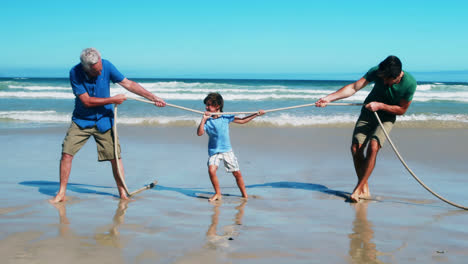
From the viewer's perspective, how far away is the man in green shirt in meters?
4.60

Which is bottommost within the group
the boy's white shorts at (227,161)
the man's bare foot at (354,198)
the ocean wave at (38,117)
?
the ocean wave at (38,117)

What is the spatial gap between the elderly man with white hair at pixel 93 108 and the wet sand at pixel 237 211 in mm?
503

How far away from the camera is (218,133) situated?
195 inches

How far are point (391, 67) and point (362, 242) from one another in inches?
73.2

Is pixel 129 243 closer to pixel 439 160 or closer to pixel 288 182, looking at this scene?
pixel 288 182

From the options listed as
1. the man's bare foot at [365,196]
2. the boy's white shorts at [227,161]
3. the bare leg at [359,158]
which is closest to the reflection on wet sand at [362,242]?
the man's bare foot at [365,196]

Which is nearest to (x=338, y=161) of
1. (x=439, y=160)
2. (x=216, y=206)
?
(x=439, y=160)

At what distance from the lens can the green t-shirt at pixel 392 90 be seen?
4645 millimetres

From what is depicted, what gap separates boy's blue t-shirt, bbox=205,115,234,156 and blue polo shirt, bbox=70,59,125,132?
1049mm

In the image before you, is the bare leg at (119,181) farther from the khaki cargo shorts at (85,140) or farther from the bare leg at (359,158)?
the bare leg at (359,158)

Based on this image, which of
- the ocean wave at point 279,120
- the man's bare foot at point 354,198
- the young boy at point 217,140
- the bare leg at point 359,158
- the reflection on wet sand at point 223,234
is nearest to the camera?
the reflection on wet sand at point 223,234

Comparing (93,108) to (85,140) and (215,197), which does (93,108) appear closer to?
(85,140)

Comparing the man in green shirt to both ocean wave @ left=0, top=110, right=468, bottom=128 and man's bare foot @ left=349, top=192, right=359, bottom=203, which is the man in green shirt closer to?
man's bare foot @ left=349, top=192, right=359, bottom=203

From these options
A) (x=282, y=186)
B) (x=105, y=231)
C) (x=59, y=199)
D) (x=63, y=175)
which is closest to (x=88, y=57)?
(x=63, y=175)
